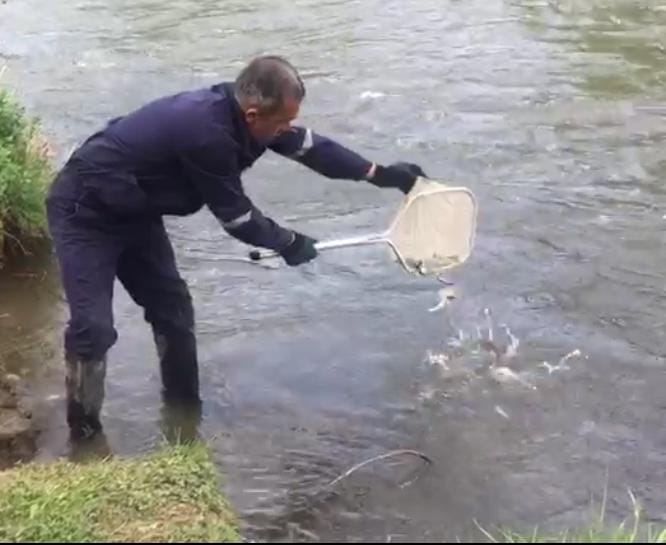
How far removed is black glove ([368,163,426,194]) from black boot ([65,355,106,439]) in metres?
1.56

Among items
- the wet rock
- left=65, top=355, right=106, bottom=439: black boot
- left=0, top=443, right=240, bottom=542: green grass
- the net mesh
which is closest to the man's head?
the net mesh

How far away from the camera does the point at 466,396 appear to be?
697cm

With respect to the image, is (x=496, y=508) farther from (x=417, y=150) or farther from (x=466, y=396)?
(x=417, y=150)

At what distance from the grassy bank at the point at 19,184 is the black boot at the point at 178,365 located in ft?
5.89

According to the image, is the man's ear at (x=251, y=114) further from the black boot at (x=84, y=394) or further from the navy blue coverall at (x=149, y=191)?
the black boot at (x=84, y=394)

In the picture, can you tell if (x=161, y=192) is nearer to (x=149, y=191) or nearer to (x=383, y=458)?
(x=149, y=191)

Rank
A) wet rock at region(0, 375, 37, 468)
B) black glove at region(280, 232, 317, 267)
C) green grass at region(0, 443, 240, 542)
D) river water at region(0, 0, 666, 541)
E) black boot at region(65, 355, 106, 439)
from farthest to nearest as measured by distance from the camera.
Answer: wet rock at region(0, 375, 37, 468), river water at region(0, 0, 666, 541), black boot at region(65, 355, 106, 439), black glove at region(280, 232, 317, 267), green grass at region(0, 443, 240, 542)

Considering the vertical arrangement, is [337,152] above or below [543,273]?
above

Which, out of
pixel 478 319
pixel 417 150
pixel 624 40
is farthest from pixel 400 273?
pixel 624 40

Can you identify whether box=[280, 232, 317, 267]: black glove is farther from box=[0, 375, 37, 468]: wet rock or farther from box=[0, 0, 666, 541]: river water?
box=[0, 375, 37, 468]: wet rock

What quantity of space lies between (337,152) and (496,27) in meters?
8.03

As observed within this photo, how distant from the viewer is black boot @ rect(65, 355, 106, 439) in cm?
606

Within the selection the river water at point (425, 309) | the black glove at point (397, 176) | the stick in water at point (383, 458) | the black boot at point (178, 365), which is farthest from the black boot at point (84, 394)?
the black glove at point (397, 176)

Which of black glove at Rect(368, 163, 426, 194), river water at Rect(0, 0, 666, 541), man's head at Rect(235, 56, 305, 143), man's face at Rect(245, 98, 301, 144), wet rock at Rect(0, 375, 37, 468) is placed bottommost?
river water at Rect(0, 0, 666, 541)
